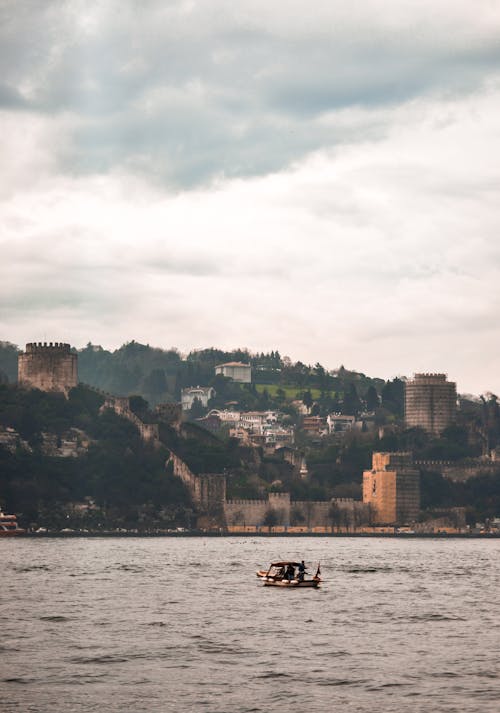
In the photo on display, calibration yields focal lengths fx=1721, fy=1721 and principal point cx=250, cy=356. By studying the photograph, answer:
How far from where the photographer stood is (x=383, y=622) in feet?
240

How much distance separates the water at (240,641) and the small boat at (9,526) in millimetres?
67388

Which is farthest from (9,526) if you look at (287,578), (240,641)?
(240,641)

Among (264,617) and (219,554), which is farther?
(219,554)

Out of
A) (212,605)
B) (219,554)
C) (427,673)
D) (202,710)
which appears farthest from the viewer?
(219,554)

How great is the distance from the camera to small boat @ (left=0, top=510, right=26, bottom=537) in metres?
182

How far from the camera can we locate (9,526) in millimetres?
184750

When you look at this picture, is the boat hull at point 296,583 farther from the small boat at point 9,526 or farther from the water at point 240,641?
the small boat at point 9,526

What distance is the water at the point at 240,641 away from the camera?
51719 millimetres

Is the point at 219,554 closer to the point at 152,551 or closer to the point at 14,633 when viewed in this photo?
the point at 152,551

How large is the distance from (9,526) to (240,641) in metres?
123

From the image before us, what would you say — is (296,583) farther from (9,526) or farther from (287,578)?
(9,526)

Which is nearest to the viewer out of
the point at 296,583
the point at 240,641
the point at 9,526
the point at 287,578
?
the point at 240,641

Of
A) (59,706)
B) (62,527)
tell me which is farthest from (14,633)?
(62,527)

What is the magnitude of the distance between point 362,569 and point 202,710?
2700 inches
